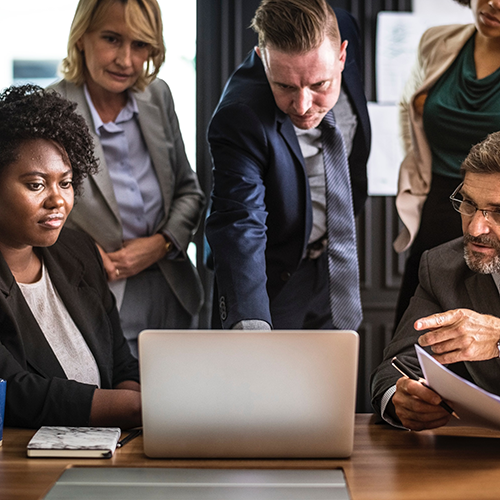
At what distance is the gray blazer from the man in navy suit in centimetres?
22

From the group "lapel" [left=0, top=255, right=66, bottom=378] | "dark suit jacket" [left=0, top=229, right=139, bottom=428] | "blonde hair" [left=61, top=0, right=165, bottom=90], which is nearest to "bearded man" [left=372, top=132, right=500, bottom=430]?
"dark suit jacket" [left=0, top=229, right=139, bottom=428]

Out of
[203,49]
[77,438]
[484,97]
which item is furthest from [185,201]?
[77,438]

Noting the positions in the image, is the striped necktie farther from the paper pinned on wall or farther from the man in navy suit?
the paper pinned on wall

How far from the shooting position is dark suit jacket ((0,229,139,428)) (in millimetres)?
1396

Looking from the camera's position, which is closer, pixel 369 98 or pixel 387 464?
pixel 387 464

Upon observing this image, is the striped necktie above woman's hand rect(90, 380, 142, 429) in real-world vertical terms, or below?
above

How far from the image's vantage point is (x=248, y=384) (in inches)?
42.4

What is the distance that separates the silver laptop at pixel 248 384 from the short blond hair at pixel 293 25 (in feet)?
3.62

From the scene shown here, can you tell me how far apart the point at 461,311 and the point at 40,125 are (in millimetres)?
1198

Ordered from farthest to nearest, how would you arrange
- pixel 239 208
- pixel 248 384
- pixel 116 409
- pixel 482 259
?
1. pixel 239 208
2. pixel 482 259
3. pixel 116 409
4. pixel 248 384

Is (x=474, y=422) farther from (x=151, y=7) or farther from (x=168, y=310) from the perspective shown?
(x=151, y=7)

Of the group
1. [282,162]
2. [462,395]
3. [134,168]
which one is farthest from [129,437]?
[134,168]

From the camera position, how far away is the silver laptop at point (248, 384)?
3.52 feet

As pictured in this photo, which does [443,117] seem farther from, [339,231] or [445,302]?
[445,302]
